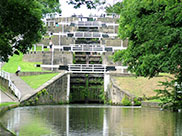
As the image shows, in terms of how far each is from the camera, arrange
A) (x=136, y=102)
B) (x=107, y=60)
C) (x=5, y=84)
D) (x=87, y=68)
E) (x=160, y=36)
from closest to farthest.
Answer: (x=160, y=36) → (x=136, y=102) → (x=5, y=84) → (x=87, y=68) → (x=107, y=60)

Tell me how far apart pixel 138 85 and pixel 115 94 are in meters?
1.91

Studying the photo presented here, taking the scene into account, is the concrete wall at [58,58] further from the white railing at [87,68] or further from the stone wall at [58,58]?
the white railing at [87,68]

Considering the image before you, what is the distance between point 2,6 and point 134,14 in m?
4.92

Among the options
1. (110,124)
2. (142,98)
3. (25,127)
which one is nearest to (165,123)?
(110,124)

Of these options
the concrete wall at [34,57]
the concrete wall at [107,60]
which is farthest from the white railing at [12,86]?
the concrete wall at [34,57]

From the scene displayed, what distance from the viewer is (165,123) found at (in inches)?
671

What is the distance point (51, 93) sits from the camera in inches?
1231

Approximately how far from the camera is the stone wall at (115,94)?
99.5ft

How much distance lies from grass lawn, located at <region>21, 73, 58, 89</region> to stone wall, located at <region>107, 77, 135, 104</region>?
16.7 feet

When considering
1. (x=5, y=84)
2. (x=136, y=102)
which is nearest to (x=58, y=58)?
(x=5, y=84)

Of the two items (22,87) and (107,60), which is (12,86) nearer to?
(22,87)

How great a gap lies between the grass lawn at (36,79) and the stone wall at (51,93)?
936 mm

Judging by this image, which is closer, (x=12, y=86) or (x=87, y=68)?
(x=12, y=86)

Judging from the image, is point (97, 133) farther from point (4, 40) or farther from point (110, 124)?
point (4, 40)
